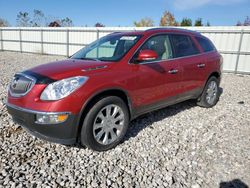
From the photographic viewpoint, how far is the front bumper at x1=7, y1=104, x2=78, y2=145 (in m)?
2.64

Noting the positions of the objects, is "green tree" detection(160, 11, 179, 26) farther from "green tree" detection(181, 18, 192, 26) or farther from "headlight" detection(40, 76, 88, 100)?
"headlight" detection(40, 76, 88, 100)

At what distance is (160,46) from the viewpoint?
3.86 meters

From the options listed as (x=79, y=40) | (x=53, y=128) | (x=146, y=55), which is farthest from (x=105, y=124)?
(x=79, y=40)

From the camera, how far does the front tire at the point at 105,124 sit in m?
2.82

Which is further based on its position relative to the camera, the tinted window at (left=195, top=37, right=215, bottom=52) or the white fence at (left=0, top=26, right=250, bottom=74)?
A: the white fence at (left=0, top=26, right=250, bottom=74)

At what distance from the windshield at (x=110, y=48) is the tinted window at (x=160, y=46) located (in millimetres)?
226

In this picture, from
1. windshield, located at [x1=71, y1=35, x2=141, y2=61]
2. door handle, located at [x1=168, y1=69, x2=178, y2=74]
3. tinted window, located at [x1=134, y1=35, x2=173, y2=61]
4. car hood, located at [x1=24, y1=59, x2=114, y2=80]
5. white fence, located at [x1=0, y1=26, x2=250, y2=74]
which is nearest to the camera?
car hood, located at [x1=24, y1=59, x2=114, y2=80]

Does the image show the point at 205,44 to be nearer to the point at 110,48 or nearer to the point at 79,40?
the point at 110,48

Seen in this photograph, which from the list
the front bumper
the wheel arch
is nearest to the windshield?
the wheel arch

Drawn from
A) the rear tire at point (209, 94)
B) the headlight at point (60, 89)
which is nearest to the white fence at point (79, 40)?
the rear tire at point (209, 94)

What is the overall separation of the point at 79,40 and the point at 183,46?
13.0 meters

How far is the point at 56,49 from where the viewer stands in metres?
17.7

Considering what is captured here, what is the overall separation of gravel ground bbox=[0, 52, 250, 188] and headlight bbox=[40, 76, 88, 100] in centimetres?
88

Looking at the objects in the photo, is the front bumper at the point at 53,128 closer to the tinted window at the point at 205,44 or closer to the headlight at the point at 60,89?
the headlight at the point at 60,89
